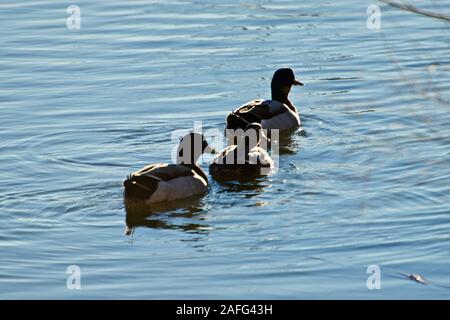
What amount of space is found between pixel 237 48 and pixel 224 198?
6.95 m

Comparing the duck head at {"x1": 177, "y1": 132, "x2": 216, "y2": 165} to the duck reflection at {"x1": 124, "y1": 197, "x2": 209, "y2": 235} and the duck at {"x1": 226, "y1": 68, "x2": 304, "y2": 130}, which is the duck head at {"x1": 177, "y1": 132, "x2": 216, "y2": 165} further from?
the duck at {"x1": 226, "y1": 68, "x2": 304, "y2": 130}

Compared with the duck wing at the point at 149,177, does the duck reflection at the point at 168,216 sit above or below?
below

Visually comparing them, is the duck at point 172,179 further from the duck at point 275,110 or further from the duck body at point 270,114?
the duck body at point 270,114

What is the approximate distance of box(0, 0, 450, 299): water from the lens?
11.2 m

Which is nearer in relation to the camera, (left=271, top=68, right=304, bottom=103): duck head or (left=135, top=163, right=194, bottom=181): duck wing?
(left=135, top=163, right=194, bottom=181): duck wing

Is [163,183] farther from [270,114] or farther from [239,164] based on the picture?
[270,114]

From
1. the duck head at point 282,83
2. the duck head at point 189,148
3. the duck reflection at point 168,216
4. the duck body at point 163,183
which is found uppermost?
the duck head at point 282,83

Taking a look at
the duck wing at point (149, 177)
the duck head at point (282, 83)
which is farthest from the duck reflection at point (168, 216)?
the duck head at point (282, 83)

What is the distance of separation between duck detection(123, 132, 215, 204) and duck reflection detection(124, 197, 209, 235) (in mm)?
87

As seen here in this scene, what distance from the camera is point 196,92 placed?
18531 millimetres

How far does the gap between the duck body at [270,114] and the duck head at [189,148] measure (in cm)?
224

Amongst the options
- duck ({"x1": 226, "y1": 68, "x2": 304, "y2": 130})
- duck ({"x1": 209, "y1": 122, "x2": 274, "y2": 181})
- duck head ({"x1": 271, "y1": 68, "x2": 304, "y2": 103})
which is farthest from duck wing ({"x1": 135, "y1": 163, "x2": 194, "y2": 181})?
duck head ({"x1": 271, "y1": 68, "x2": 304, "y2": 103})

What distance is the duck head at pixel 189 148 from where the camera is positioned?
14917 mm

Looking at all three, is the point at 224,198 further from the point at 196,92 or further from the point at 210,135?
the point at 196,92
